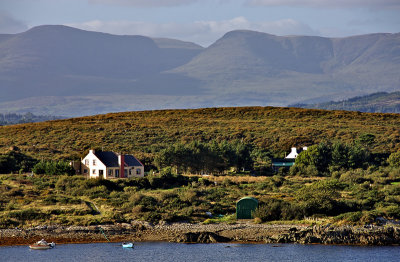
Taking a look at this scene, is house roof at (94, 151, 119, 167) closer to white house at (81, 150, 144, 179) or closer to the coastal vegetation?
white house at (81, 150, 144, 179)

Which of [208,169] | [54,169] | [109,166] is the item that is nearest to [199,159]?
[208,169]

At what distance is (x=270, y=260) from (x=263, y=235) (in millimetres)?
5595

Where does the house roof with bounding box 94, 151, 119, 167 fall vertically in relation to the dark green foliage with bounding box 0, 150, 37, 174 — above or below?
above

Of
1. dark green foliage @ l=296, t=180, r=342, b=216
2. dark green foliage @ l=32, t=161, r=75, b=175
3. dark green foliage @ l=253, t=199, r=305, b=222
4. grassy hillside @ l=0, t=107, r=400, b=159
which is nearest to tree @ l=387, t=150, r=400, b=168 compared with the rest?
grassy hillside @ l=0, t=107, r=400, b=159

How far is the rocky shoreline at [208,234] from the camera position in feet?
148

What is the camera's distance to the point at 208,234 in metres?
46.7

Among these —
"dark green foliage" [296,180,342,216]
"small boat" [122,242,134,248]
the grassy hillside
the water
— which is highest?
the grassy hillside

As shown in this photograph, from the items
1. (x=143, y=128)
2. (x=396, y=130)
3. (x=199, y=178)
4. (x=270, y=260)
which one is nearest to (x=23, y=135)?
(x=143, y=128)

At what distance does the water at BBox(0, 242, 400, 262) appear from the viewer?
4172 centimetres

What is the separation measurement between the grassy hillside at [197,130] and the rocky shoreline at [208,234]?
121 ft

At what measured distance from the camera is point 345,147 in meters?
81.8

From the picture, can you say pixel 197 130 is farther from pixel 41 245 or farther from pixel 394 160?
pixel 41 245

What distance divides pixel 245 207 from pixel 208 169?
26.3 meters

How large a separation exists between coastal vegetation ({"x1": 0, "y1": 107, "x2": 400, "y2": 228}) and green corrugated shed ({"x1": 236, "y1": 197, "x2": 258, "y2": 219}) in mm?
616
